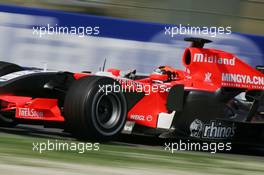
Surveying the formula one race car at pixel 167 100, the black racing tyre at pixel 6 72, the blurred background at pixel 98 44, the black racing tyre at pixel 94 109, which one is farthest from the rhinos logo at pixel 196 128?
the blurred background at pixel 98 44

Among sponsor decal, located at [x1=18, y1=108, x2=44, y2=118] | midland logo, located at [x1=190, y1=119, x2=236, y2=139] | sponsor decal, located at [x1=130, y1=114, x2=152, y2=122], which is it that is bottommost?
midland logo, located at [x1=190, y1=119, x2=236, y2=139]

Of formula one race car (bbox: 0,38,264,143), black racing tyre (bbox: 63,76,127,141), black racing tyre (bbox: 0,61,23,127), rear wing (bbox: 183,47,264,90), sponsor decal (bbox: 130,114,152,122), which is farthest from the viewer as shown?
black racing tyre (bbox: 0,61,23,127)

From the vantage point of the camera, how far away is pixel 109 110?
25.6 feet

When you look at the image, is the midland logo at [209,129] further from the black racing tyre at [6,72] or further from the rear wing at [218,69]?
the black racing tyre at [6,72]

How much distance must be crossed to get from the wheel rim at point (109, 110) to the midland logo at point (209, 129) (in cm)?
99

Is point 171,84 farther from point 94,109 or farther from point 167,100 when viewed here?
point 94,109

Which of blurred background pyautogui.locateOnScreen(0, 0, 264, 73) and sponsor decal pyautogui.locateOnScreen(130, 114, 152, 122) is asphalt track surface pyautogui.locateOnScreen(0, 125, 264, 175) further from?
blurred background pyautogui.locateOnScreen(0, 0, 264, 73)

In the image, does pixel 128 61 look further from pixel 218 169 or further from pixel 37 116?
pixel 218 169

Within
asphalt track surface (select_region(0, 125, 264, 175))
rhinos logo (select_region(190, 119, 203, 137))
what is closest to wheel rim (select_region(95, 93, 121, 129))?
asphalt track surface (select_region(0, 125, 264, 175))

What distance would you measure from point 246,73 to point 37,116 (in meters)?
2.60

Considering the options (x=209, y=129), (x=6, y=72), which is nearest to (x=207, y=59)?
(x=209, y=129)

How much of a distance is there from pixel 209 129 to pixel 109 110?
1.29 meters

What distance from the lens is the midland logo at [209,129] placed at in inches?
324

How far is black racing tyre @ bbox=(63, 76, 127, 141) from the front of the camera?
7410 millimetres
